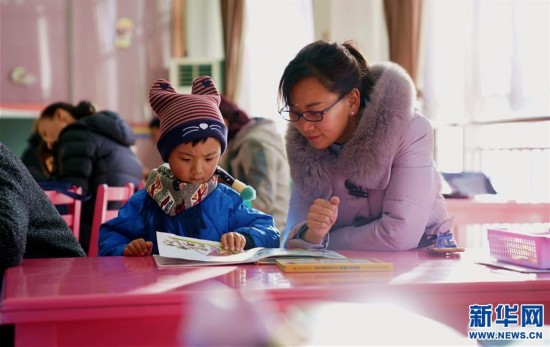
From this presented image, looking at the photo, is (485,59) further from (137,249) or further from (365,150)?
(137,249)

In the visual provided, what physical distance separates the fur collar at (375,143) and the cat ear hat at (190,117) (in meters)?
0.29

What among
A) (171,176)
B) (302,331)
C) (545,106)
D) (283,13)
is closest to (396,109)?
(171,176)

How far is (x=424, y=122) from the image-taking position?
2072 mm

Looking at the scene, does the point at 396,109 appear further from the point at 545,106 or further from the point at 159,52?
the point at 159,52

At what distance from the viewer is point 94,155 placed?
3.75m

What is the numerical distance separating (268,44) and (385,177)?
4.98 meters

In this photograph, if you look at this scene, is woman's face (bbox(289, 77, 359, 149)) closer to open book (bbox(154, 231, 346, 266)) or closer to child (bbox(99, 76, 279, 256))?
child (bbox(99, 76, 279, 256))

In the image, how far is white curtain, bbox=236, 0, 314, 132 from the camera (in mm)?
6535

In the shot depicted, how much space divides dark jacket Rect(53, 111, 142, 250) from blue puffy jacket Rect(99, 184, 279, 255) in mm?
1870

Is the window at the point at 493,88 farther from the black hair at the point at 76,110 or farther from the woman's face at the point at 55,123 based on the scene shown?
the woman's face at the point at 55,123

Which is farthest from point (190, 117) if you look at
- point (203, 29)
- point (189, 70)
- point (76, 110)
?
point (203, 29)

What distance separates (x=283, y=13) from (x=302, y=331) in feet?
19.6

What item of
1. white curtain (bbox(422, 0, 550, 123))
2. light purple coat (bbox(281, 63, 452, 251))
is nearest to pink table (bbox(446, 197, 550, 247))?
white curtain (bbox(422, 0, 550, 123))

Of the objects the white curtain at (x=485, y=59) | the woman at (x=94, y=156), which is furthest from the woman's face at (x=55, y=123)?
the white curtain at (x=485, y=59)
